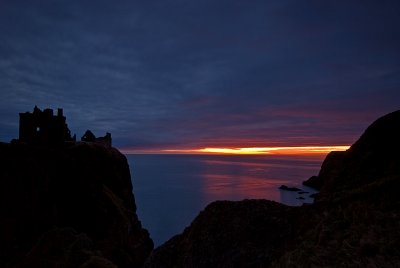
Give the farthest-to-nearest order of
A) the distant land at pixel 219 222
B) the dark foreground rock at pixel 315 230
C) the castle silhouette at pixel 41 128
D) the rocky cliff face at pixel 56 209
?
the castle silhouette at pixel 41 128
the rocky cliff face at pixel 56 209
the distant land at pixel 219 222
the dark foreground rock at pixel 315 230

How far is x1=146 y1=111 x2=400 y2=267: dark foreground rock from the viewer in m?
10.8

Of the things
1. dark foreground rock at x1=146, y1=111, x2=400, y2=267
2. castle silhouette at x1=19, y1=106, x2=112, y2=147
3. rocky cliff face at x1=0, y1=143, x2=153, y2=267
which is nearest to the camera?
dark foreground rock at x1=146, y1=111, x2=400, y2=267

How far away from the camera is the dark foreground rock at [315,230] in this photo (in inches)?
424

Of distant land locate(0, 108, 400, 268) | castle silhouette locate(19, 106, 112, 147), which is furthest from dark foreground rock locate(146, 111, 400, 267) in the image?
castle silhouette locate(19, 106, 112, 147)

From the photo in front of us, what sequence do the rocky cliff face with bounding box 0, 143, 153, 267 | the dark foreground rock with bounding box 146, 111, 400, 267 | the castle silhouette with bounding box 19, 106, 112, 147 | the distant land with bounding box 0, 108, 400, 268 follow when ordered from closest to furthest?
the dark foreground rock with bounding box 146, 111, 400, 267 < the distant land with bounding box 0, 108, 400, 268 < the rocky cliff face with bounding box 0, 143, 153, 267 < the castle silhouette with bounding box 19, 106, 112, 147

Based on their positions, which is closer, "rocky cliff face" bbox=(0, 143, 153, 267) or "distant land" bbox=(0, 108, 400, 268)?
"distant land" bbox=(0, 108, 400, 268)

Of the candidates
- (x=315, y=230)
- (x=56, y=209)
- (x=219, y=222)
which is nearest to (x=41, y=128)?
(x=56, y=209)

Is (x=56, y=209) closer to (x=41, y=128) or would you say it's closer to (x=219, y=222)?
(x=41, y=128)

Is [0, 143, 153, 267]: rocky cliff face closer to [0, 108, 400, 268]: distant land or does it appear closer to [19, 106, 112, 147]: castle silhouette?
[0, 108, 400, 268]: distant land

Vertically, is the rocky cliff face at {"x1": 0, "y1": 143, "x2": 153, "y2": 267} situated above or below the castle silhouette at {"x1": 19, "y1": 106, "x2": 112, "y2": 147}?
below

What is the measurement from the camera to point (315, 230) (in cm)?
1297

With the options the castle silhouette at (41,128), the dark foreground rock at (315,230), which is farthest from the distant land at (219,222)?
the castle silhouette at (41,128)

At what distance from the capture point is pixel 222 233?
51.5 feet

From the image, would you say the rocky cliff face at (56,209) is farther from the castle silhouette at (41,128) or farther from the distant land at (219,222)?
the castle silhouette at (41,128)
